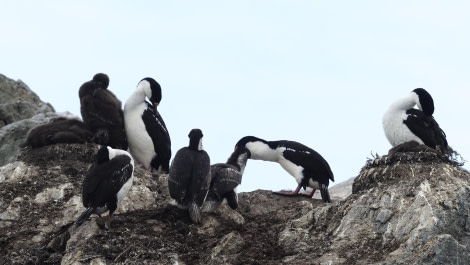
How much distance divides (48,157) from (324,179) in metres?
5.34

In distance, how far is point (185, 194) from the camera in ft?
51.5

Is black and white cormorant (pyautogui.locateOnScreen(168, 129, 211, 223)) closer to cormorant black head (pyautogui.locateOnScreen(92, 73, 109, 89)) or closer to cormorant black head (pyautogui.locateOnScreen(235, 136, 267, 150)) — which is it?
cormorant black head (pyautogui.locateOnScreen(235, 136, 267, 150))

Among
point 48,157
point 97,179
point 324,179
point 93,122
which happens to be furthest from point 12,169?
point 324,179

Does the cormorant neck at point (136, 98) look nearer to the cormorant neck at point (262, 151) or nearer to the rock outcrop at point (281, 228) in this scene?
the cormorant neck at point (262, 151)

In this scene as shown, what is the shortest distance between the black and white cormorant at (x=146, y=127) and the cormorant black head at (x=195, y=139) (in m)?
3.55

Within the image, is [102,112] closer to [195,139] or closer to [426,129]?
[195,139]

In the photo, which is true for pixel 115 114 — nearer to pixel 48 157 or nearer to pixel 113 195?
pixel 48 157

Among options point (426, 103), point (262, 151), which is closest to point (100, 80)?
point (262, 151)

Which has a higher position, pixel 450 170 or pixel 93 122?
pixel 450 170

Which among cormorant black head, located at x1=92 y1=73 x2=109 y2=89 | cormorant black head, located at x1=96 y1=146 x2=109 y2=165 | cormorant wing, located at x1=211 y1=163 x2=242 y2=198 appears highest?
cormorant black head, located at x1=92 y1=73 x2=109 y2=89

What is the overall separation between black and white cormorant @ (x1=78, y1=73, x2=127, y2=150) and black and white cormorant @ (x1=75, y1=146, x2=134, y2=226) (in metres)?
3.21

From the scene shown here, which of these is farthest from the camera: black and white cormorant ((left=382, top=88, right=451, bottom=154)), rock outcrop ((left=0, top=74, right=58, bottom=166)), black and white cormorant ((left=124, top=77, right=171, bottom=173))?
rock outcrop ((left=0, top=74, right=58, bottom=166))

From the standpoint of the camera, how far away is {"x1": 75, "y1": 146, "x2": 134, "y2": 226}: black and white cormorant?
51.1 ft

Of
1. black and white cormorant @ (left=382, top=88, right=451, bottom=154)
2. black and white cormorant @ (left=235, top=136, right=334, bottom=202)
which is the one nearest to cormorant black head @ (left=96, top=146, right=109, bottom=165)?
black and white cormorant @ (left=235, top=136, right=334, bottom=202)
